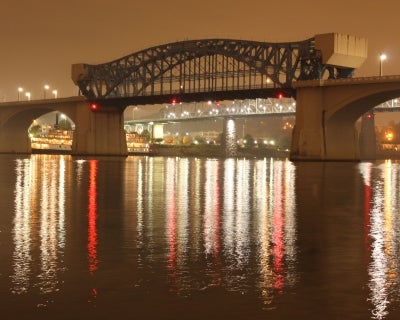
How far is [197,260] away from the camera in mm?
16016

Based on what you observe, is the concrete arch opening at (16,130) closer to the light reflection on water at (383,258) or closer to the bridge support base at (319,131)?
the bridge support base at (319,131)

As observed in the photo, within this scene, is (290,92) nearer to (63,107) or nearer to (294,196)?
(63,107)

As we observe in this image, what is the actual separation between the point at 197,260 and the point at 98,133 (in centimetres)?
13132

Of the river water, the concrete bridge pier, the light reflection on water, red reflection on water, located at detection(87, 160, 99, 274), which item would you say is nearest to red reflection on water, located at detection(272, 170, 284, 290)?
the river water

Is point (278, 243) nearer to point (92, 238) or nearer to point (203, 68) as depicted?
point (92, 238)

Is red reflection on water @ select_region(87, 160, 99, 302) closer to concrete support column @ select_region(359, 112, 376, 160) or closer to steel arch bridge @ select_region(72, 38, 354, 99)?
steel arch bridge @ select_region(72, 38, 354, 99)

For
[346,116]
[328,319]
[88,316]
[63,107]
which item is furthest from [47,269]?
[63,107]

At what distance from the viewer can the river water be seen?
12008 millimetres

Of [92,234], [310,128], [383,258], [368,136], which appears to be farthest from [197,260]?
[368,136]

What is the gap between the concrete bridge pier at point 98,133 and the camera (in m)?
145

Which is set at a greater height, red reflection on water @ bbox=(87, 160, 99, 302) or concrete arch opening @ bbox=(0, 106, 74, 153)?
concrete arch opening @ bbox=(0, 106, 74, 153)

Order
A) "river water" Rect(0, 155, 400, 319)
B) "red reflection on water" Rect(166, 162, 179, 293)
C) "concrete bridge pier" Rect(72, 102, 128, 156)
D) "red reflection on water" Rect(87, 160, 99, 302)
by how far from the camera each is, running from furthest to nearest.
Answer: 1. "concrete bridge pier" Rect(72, 102, 128, 156)
2. "red reflection on water" Rect(87, 160, 99, 302)
3. "red reflection on water" Rect(166, 162, 179, 293)
4. "river water" Rect(0, 155, 400, 319)

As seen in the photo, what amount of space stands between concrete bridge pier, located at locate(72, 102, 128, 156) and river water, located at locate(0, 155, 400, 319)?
115462 millimetres

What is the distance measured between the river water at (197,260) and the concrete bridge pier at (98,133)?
115 m
